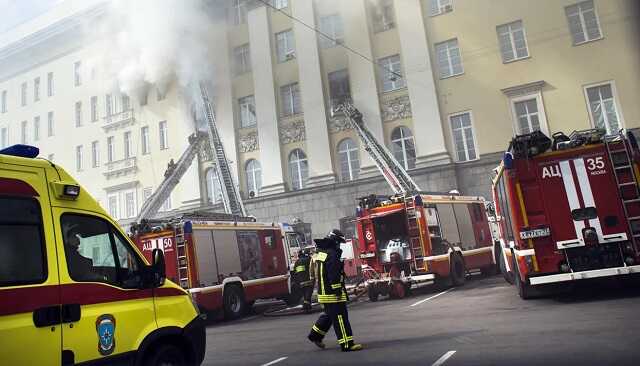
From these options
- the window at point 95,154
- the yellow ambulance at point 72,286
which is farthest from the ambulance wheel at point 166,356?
the window at point 95,154

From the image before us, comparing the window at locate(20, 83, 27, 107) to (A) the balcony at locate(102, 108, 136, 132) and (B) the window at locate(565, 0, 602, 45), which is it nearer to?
(A) the balcony at locate(102, 108, 136, 132)

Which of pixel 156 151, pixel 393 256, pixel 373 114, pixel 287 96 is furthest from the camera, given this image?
pixel 156 151

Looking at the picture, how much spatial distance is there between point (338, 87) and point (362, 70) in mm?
1549

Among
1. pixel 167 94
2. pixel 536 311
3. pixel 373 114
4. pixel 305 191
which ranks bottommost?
pixel 536 311

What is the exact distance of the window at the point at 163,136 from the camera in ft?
86.7

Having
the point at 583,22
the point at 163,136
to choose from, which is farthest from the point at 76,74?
the point at 583,22

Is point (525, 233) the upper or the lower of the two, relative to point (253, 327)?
upper

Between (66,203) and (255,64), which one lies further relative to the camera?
(255,64)

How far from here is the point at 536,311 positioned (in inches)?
291

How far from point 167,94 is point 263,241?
16051 mm

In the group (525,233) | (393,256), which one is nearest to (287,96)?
(393,256)

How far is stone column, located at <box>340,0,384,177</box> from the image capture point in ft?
72.2

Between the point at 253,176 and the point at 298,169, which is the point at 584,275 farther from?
the point at 253,176

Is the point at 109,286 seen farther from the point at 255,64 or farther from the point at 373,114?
the point at 255,64
